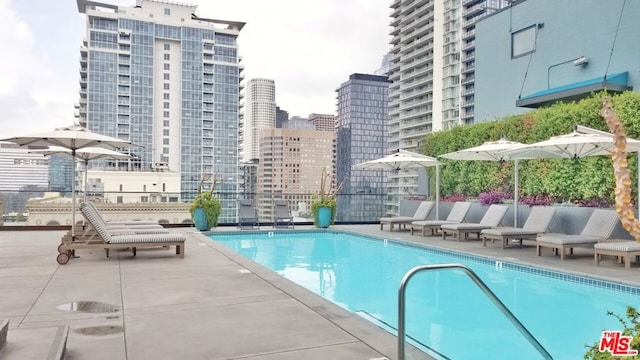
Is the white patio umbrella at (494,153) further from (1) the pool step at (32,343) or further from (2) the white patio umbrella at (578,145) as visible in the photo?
(1) the pool step at (32,343)

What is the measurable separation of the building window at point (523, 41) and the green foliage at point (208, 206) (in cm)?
1613

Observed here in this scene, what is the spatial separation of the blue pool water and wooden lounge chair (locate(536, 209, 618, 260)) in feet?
3.11

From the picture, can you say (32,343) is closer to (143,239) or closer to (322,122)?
(143,239)

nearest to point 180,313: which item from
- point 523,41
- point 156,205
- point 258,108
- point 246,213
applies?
point 246,213

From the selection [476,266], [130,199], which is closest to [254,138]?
[130,199]

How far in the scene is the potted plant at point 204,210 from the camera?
13320mm

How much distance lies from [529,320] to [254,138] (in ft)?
417

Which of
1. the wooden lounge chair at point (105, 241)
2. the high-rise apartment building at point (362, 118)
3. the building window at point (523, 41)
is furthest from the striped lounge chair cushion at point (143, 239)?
the high-rise apartment building at point (362, 118)

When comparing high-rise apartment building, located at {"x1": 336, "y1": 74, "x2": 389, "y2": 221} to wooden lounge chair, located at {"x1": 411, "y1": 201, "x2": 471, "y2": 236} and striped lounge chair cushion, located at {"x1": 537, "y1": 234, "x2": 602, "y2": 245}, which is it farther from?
striped lounge chair cushion, located at {"x1": 537, "y1": 234, "x2": 602, "y2": 245}

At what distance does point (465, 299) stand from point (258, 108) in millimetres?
140473

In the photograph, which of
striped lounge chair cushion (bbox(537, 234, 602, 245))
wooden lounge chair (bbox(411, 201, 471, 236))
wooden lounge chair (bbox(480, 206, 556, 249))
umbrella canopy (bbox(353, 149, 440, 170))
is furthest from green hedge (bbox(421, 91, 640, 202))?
striped lounge chair cushion (bbox(537, 234, 602, 245))

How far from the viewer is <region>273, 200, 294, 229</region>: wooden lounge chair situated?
1473 centimetres

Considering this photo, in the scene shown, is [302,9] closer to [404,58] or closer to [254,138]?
[404,58]

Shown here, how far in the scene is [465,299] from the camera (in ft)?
19.9
